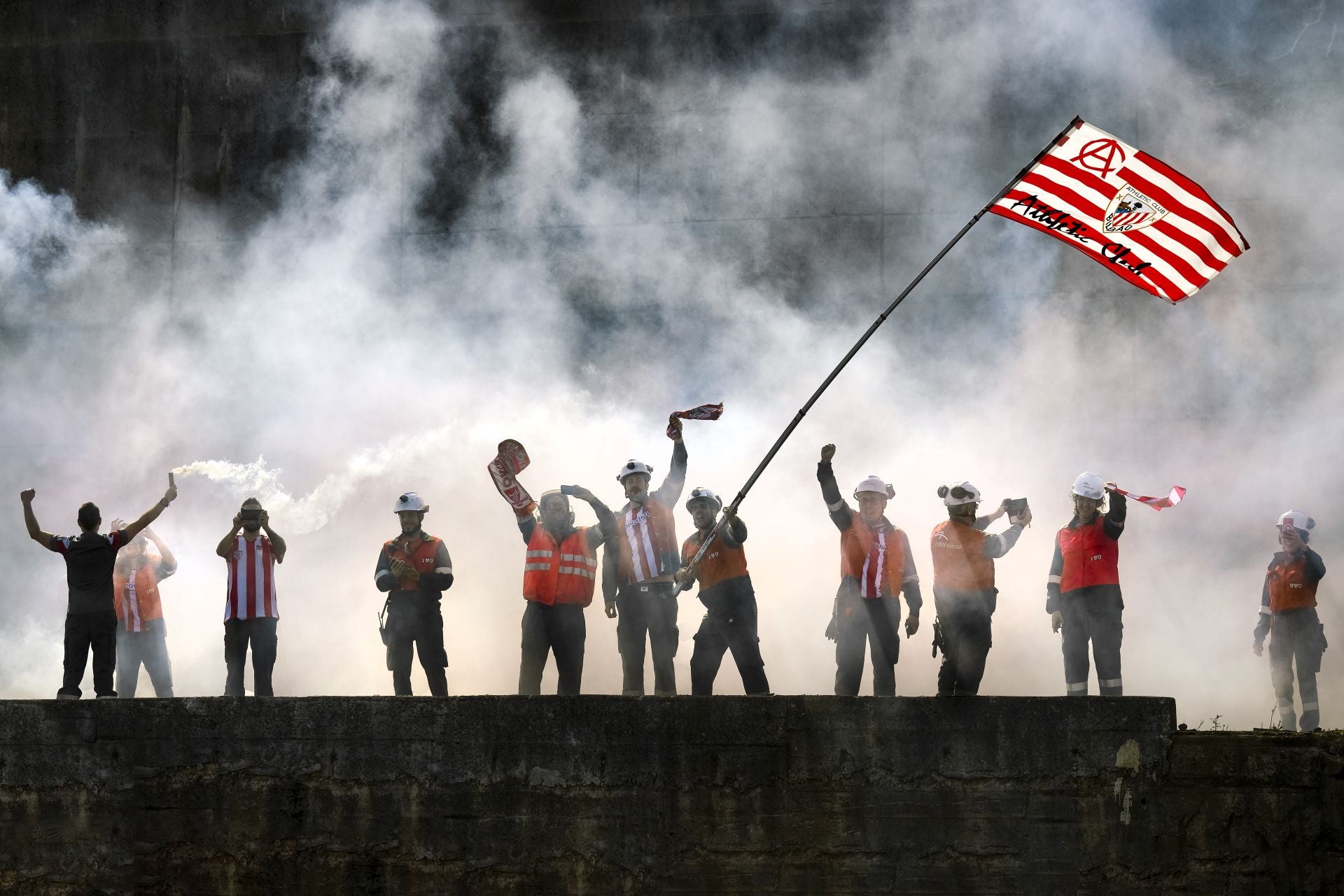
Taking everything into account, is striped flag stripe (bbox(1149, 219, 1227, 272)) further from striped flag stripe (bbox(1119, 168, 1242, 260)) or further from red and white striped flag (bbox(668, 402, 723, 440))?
red and white striped flag (bbox(668, 402, 723, 440))

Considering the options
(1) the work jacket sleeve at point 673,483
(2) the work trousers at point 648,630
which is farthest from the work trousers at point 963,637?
(1) the work jacket sleeve at point 673,483

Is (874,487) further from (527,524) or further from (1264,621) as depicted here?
(1264,621)

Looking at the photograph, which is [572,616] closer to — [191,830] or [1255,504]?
[191,830]

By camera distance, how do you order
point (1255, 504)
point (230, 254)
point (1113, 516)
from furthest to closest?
point (230, 254) < point (1255, 504) < point (1113, 516)

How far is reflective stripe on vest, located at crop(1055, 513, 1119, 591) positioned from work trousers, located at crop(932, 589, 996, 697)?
2.53 ft

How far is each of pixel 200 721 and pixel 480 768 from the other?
3.93ft

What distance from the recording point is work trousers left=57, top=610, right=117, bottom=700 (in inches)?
300

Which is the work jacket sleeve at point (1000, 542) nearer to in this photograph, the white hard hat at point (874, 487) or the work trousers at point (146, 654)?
the white hard hat at point (874, 487)

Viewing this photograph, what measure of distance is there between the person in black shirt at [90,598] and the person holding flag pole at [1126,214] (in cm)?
285

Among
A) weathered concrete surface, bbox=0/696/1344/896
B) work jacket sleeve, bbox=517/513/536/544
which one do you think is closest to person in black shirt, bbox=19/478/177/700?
weathered concrete surface, bbox=0/696/1344/896

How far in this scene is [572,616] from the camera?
7.55 metres

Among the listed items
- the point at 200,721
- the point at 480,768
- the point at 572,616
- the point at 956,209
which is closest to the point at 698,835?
the point at 480,768

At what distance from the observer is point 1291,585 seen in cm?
861

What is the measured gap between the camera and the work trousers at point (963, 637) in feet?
22.1
